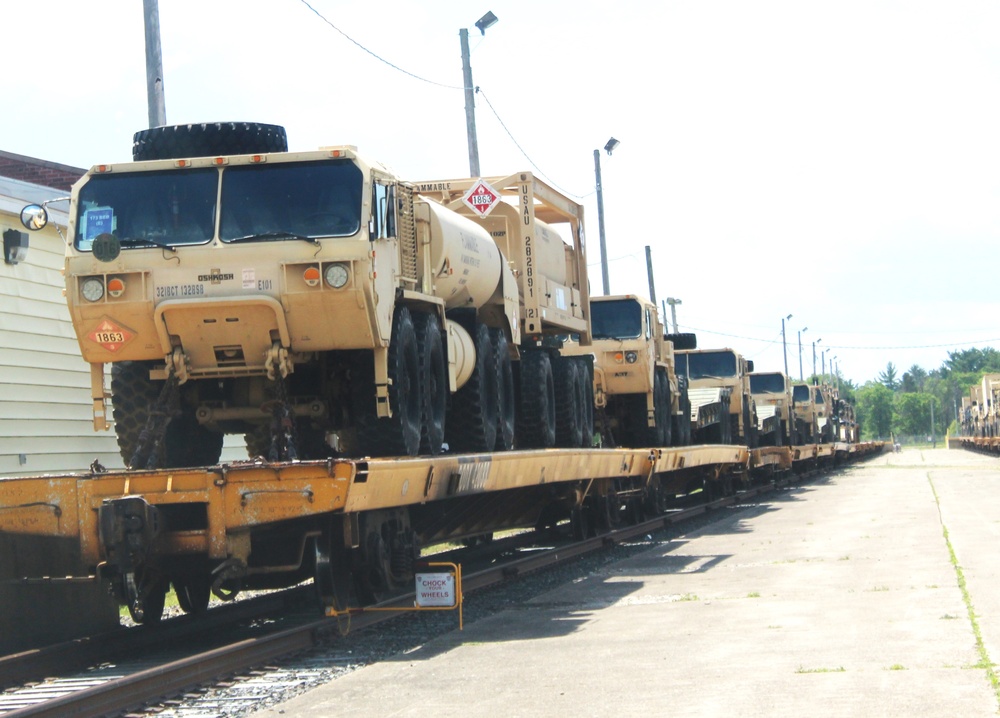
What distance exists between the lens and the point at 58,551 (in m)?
8.73

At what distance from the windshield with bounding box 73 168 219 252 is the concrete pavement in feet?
10.8

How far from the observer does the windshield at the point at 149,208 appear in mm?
9562

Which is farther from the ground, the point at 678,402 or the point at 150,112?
the point at 150,112

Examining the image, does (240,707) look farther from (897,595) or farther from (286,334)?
(897,595)

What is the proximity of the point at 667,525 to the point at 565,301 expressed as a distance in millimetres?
5439

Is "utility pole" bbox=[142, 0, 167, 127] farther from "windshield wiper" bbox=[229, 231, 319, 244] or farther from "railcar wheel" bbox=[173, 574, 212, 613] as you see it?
"railcar wheel" bbox=[173, 574, 212, 613]

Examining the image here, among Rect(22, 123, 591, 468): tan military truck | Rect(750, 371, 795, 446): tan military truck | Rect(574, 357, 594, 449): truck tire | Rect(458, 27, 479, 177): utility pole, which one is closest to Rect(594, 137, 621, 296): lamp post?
Rect(750, 371, 795, 446): tan military truck

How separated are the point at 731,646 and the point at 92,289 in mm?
4767

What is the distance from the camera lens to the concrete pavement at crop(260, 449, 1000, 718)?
686 cm

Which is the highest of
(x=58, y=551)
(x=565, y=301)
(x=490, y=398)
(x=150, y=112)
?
(x=150, y=112)

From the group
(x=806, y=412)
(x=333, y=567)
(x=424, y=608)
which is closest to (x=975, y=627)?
(x=424, y=608)

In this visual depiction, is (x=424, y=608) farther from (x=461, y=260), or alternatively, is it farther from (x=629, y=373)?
(x=629, y=373)

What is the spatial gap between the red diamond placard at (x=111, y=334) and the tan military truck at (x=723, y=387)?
1893 centimetres

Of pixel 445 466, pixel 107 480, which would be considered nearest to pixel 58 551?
pixel 107 480
